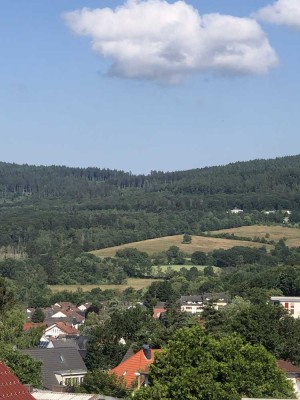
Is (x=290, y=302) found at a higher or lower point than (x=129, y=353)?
lower

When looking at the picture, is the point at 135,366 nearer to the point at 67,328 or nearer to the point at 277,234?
the point at 67,328

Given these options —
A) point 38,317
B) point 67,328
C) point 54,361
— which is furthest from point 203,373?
point 38,317

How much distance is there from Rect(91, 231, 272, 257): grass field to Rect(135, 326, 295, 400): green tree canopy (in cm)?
14428

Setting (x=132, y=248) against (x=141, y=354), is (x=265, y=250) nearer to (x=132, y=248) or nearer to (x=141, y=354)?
(x=132, y=248)

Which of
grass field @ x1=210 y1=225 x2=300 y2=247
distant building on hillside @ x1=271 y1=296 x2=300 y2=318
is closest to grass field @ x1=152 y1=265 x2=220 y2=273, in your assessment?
grass field @ x1=210 y1=225 x2=300 y2=247

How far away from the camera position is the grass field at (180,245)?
181875 millimetres

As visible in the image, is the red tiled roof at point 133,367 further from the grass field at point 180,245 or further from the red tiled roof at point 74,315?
the grass field at point 180,245

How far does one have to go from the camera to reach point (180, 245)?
188 metres

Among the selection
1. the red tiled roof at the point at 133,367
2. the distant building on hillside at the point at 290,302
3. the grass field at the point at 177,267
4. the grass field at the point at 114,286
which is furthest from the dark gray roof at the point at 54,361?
the grass field at the point at 177,267

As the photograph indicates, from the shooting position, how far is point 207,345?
3344 cm

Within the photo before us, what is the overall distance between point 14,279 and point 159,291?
31085 mm

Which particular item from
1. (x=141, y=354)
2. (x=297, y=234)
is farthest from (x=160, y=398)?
(x=297, y=234)

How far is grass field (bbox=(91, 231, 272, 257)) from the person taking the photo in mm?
181875

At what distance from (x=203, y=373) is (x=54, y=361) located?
19568 mm
